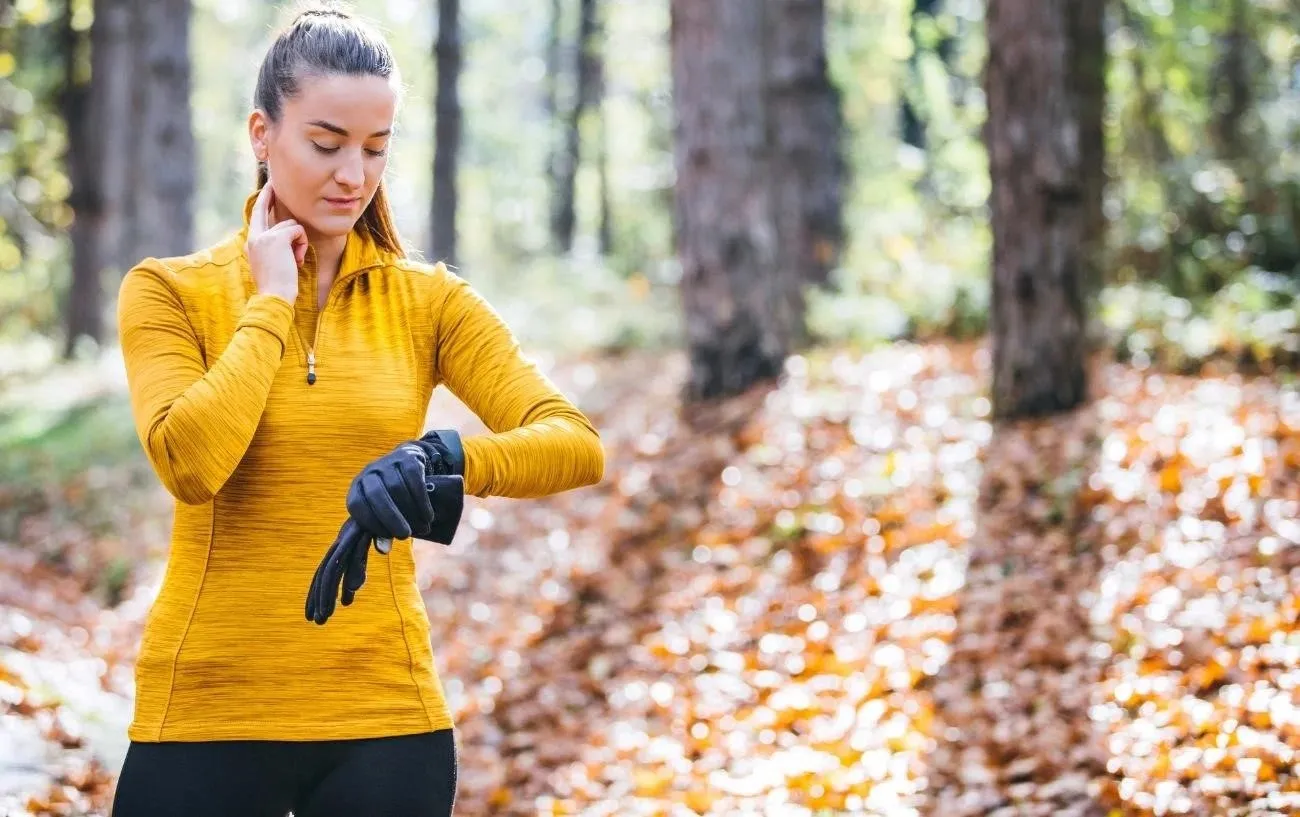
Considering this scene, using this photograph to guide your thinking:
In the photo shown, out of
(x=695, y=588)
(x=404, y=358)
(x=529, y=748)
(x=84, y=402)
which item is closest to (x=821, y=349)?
(x=695, y=588)

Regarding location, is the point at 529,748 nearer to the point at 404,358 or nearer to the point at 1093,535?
the point at 1093,535

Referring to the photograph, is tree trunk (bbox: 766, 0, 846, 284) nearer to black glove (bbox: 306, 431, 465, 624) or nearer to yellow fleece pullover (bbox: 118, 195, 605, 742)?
yellow fleece pullover (bbox: 118, 195, 605, 742)

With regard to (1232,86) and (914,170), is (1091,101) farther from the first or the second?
(914,170)

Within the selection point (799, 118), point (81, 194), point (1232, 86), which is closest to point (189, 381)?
point (799, 118)

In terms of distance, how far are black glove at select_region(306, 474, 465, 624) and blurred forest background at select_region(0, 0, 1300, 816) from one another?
1.15 m

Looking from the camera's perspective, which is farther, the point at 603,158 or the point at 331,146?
the point at 603,158

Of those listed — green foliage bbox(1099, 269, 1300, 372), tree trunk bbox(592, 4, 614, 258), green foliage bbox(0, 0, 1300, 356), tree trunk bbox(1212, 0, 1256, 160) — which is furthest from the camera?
tree trunk bbox(592, 4, 614, 258)

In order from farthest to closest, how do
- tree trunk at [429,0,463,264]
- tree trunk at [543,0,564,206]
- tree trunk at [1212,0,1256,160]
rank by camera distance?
1. tree trunk at [543,0,564,206]
2. tree trunk at [429,0,463,264]
3. tree trunk at [1212,0,1256,160]

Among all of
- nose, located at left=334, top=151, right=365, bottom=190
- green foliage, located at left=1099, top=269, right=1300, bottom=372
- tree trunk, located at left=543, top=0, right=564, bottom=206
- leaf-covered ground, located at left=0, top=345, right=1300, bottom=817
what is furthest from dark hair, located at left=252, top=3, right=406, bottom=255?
tree trunk, located at left=543, top=0, right=564, bottom=206

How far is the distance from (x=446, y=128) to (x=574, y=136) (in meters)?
13.2

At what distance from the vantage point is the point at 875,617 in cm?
736

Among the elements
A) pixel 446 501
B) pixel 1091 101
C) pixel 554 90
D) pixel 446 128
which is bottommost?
pixel 446 501

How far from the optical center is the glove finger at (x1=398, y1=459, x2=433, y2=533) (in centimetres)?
221

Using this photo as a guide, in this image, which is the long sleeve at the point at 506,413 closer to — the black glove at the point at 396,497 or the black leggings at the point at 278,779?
the black glove at the point at 396,497
